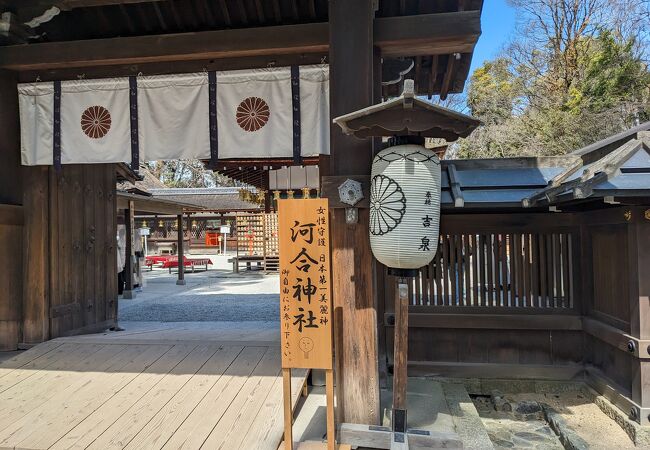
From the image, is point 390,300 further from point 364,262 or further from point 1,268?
point 1,268

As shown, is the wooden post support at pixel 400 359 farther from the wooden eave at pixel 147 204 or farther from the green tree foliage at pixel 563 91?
the green tree foliage at pixel 563 91

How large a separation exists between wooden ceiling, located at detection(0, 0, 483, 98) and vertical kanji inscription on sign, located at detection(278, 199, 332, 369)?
205cm

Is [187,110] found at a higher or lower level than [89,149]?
higher

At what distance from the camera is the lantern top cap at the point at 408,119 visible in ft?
9.50

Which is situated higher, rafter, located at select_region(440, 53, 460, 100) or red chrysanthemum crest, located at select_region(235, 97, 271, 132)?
rafter, located at select_region(440, 53, 460, 100)

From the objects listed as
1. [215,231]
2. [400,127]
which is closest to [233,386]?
[400,127]

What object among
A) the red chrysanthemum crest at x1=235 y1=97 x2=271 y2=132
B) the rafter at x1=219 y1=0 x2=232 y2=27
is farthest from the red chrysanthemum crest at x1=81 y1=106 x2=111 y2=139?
the rafter at x1=219 y1=0 x2=232 y2=27

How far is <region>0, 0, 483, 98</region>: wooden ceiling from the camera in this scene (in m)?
3.93

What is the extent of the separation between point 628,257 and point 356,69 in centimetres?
313

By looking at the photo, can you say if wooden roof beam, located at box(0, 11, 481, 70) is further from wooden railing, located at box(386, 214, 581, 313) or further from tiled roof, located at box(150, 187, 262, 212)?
tiled roof, located at box(150, 187, 262, 212)

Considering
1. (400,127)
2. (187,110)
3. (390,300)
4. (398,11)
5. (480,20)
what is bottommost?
(390,300)

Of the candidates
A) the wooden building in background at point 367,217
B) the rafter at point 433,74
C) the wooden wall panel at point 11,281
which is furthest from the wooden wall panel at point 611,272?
the wooden wall panel at point 11,281

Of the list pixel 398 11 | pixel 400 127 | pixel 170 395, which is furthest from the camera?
pixel 398 11

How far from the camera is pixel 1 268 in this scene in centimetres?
500
